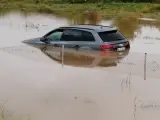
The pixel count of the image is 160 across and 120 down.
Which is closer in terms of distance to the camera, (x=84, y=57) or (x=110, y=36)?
(x=84, y=57)

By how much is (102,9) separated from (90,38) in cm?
3591

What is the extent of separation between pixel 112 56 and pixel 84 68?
2278 millimetres

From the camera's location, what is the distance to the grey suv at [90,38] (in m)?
20.1

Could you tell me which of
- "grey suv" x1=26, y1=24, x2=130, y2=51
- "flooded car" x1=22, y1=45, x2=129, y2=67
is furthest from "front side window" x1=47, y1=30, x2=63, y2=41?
"flooded car" x1=22, y1=45, x2=129, y2=67

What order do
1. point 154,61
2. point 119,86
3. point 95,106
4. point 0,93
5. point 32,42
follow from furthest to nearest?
point 32,42 < point 154,61 < point 119,86 < point 0,93 < point 95,106

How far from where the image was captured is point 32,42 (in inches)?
907

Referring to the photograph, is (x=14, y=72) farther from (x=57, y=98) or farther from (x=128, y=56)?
(x=128, y=56)

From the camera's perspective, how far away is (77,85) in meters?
15.1

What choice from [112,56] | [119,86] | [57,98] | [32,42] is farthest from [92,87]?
[32,42]

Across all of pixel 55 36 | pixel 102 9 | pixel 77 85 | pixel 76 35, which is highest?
pixel 76 35

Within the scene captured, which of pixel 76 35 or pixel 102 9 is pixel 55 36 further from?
pixel 102 9

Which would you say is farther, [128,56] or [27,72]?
[128,56]

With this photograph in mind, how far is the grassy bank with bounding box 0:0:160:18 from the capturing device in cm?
5019

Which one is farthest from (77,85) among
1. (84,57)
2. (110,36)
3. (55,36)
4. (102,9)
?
(102,9)
